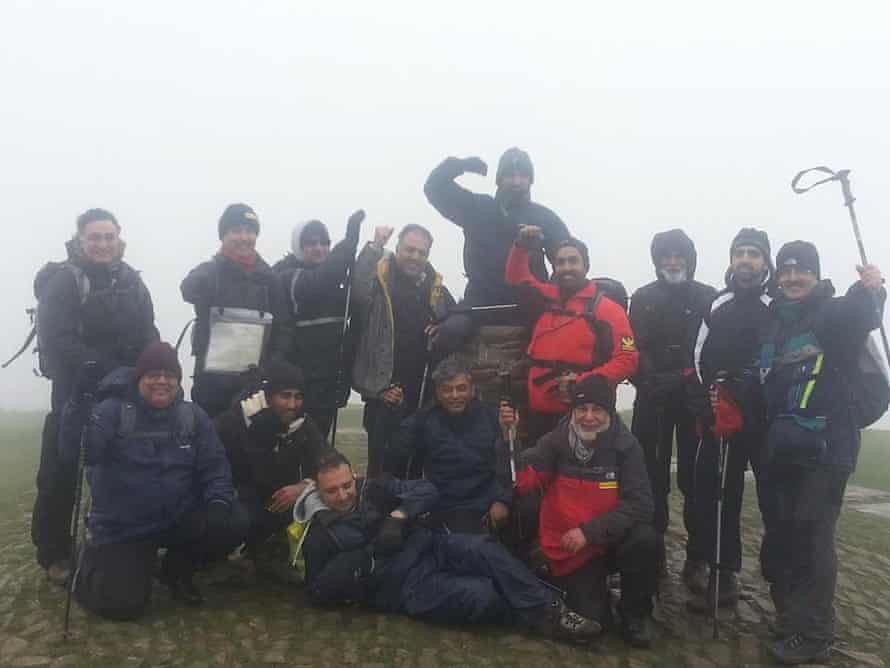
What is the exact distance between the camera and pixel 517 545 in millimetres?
7305

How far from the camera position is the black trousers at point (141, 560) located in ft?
20.2

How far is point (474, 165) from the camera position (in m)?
8.56

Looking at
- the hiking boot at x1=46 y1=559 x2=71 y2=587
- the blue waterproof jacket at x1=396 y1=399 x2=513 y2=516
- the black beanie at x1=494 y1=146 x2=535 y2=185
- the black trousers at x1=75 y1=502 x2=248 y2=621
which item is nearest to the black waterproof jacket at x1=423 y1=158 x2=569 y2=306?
the black beanie at x1=494 y1=146 x2=535 y2=185

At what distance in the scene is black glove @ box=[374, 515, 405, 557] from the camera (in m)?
6.69

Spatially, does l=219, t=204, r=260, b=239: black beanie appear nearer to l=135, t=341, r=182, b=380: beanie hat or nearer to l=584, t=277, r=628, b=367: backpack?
l=135, t=341, r=182, b=380: beanie hat

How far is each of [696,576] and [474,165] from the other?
5411mm

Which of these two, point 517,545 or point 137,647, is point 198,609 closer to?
point 137,647

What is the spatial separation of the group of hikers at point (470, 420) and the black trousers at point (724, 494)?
0.08ft

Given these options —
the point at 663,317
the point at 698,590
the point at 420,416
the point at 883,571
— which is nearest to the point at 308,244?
the point at 420,416

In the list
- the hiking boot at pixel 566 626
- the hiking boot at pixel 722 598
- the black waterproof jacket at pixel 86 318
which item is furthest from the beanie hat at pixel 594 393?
the black waterproof jacket at pixel 86 318

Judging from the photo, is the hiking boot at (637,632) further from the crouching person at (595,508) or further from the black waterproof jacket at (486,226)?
the black waterproof jacket at (486,226)

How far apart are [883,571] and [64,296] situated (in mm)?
10075

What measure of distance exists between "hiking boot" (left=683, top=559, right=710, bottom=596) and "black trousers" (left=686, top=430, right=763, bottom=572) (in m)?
0.11

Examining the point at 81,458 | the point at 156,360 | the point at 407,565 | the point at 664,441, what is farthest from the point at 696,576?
the point at 81,458
